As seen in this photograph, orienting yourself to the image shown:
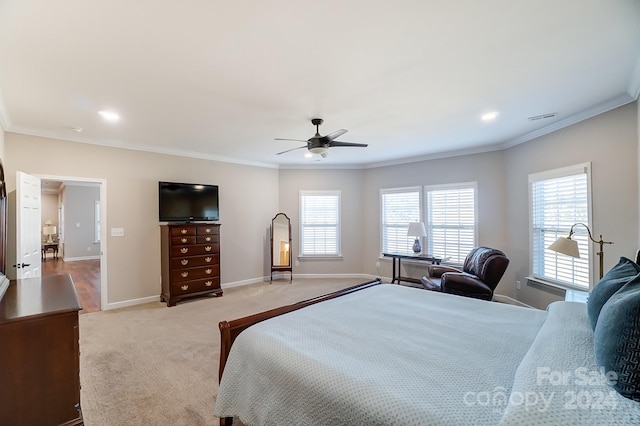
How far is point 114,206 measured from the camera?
450cm

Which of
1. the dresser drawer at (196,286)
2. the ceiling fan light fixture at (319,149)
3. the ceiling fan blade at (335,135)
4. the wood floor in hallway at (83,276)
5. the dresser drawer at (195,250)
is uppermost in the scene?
the ceiling fan blade at (335,135)

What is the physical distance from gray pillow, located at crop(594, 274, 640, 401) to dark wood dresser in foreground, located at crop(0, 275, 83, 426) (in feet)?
9.00

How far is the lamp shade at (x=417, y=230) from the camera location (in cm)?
533

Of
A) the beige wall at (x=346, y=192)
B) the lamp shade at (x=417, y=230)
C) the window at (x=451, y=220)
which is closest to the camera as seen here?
the beige wall at (x=346, y=192)

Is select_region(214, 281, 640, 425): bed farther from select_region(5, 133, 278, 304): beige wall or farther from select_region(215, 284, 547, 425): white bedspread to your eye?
select_region(5, 133, 278, 304): beige wall

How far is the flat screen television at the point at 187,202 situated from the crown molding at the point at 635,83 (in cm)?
Answer: 545

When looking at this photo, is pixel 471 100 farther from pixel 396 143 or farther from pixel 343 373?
pixel 343 373

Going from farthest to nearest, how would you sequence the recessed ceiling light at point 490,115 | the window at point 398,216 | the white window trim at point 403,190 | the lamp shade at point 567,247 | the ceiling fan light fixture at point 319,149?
the window at point 398,216 → the white window trim at point 403,190 → the recessed ceiling light at point 490,115 → the ceiling fan light fixture at point 319,149 → the lamp shade at point 567,247

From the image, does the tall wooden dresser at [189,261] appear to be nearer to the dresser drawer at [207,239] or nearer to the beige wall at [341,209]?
the dresser drawer at [207,239]

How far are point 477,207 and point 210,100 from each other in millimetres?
4503

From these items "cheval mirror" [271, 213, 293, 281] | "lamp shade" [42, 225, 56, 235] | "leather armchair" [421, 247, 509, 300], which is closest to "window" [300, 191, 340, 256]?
"cheval mirror" [271, 213, 293, 281]

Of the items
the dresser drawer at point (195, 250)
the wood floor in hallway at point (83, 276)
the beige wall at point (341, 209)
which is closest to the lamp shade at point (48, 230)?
the wood floor in hallway at point (83, 276)

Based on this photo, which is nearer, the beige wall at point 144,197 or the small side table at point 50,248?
the beige wall at point 144,197

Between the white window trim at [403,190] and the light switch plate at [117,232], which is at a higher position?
the white window trim at [403,190]
